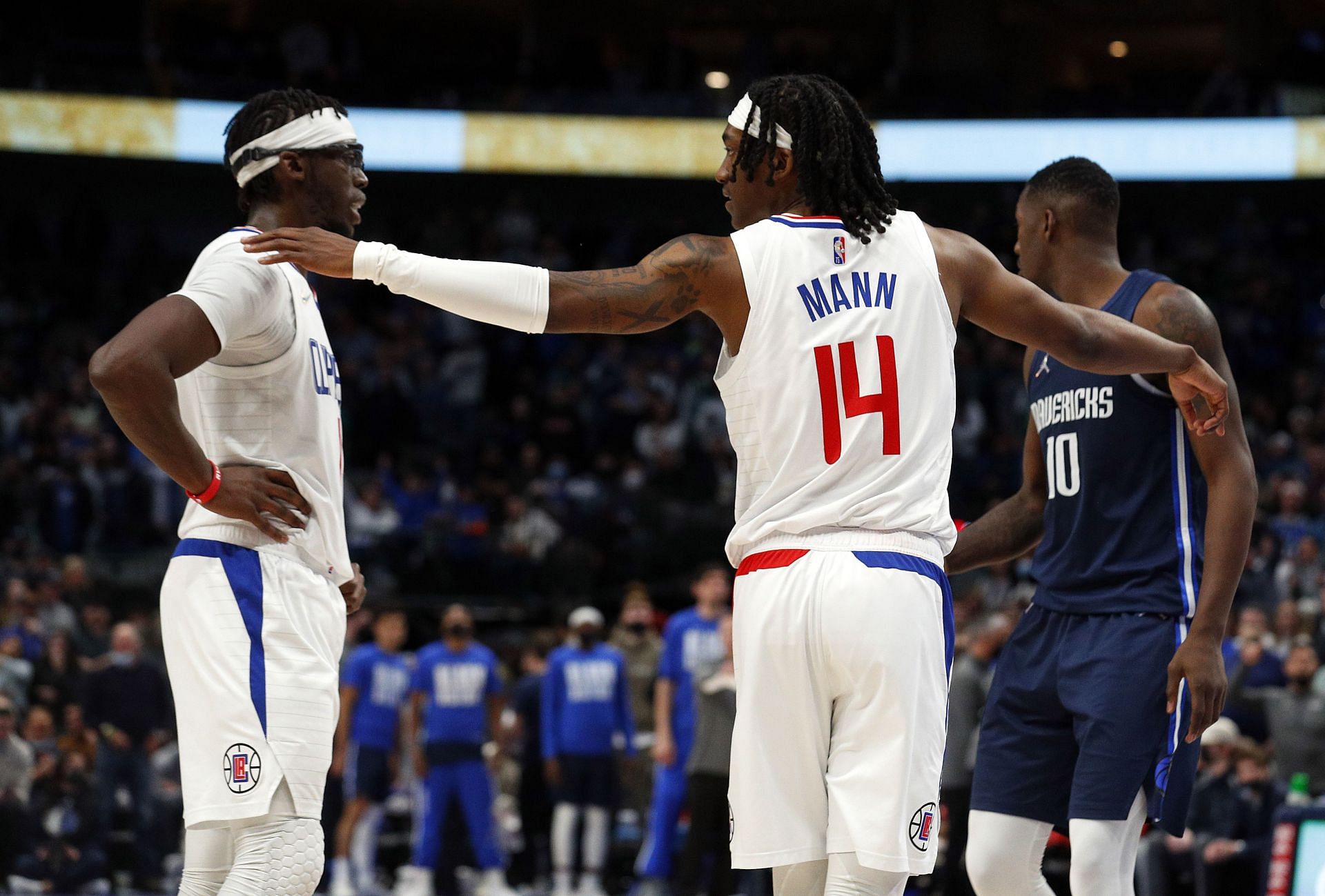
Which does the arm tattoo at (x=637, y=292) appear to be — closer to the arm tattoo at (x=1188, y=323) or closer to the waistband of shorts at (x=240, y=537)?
the waistband of shorts at (x=240, y=537)

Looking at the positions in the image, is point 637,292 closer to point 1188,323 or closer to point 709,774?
point 1188,323

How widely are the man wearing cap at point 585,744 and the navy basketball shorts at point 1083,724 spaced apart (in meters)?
7.36

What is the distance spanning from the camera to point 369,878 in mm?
11984

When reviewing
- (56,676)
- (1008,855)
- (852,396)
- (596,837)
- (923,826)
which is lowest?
(596,837)

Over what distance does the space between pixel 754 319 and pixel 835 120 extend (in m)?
0.51

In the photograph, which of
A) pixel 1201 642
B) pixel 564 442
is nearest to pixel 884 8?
pixel 564 442

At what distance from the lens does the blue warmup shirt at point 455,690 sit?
1171 cm

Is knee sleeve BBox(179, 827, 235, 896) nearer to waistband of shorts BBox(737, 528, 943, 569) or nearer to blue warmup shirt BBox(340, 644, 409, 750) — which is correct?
waistband of shorts BBox(737, 528, 943, 569)

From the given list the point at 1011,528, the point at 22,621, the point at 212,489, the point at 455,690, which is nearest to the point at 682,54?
the point at 22,621

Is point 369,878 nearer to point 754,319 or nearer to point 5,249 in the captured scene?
point 754,319

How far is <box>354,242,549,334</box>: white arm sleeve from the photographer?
3373 millimetres

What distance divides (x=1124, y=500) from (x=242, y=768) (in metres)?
2.56

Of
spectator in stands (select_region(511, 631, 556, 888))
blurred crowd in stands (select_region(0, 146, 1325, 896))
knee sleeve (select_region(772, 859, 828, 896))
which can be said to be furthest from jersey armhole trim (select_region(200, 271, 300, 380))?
spectator in stands (select_region(511, 631, 556, 888))

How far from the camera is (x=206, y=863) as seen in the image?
12.4 feet
